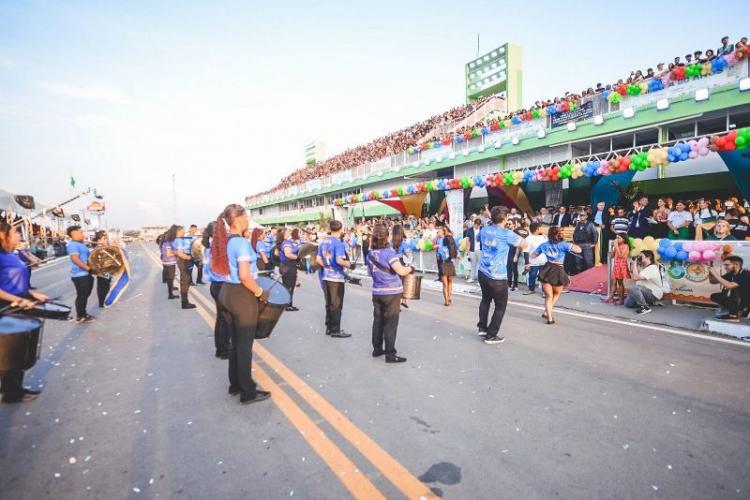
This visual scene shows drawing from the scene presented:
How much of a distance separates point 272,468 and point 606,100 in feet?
58.2

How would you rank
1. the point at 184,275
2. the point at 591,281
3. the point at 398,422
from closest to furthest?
the point at 398,422, the point at 184,275, the point at 591,281

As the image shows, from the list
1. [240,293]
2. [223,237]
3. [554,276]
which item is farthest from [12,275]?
[554,276]

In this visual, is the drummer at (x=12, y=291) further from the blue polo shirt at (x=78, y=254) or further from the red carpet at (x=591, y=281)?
the red carpet at (x=591, y=281)

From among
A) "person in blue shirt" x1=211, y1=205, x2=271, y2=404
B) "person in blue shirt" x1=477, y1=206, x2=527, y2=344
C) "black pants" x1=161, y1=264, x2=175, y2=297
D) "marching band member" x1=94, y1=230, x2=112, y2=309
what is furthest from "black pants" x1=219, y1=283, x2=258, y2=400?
"black pants" x1=161, y1=264, x2=175, y2=297

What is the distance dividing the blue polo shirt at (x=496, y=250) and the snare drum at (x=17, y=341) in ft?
17.7

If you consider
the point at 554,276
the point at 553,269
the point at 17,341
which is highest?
the point at 553,269

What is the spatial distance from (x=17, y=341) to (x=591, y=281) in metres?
11.6

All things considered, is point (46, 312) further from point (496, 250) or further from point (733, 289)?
point (733, 289)

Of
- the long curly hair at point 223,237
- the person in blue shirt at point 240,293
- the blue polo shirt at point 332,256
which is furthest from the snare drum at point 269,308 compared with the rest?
the blue polo shirt at point 332,256

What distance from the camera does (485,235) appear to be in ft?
19.6

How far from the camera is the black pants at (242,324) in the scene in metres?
3.85

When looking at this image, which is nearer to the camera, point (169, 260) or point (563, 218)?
point (169, 260)

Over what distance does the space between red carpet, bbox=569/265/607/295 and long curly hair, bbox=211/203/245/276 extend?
9.24 meters

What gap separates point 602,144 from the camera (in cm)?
1703
